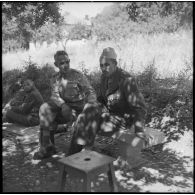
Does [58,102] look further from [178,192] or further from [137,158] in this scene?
[178,192]

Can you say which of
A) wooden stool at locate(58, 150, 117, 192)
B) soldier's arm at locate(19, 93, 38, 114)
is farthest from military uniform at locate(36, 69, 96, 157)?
soldier's arm at locate(19, 93, 38, 114)

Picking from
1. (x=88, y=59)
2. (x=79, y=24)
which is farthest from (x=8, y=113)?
(x=79, y=24)

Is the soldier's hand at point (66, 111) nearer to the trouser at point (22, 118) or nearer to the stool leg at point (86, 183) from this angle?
the stool leg at point (86, 183)

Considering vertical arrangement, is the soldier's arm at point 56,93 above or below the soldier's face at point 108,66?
below

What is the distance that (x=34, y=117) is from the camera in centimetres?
777

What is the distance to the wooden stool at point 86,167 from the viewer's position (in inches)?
132

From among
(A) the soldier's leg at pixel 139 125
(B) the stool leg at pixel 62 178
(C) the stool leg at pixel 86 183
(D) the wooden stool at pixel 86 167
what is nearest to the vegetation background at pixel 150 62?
(A) the soldier's leg at pixel 139 125

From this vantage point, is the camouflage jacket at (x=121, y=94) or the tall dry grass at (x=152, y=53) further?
the tall dry grass at (x=152, y=53)

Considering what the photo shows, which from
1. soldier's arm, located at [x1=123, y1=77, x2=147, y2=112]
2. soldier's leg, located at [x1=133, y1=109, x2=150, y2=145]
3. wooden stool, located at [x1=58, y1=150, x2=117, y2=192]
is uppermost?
soldier's arm, located at [x1=123, y1=77, x2=147, y2=112]

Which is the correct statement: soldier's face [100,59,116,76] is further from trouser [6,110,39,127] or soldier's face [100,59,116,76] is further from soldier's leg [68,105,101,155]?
trouser [6,110,39,127]

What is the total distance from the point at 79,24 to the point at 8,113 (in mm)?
36723

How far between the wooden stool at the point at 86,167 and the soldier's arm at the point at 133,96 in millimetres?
1183

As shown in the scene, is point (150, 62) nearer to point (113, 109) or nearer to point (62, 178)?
point (113, 109)

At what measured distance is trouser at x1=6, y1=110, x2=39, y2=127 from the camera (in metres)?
7.61
